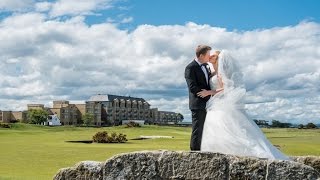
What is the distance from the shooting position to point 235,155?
10.1m

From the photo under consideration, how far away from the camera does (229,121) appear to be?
1103 cm

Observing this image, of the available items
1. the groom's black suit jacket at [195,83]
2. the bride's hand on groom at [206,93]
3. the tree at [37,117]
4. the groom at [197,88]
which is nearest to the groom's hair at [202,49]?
the groom at [197,88]

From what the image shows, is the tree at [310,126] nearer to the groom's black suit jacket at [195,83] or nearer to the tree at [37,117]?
the tree at [37,117]

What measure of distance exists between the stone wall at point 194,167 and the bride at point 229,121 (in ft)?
2.61

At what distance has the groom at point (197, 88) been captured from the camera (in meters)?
11.4

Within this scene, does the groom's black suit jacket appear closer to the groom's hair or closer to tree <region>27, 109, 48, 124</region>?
the groom's hair

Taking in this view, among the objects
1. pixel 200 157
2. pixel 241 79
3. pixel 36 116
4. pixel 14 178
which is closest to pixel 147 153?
pixel 200 157

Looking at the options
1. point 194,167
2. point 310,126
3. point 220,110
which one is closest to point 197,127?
point 220,110

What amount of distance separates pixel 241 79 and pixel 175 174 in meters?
2.59

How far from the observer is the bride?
35.2ft

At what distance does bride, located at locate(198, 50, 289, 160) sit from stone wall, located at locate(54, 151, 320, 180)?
31.4 inches

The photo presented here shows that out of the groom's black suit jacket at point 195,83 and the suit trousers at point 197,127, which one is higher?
the groom's black suit jacket at point 195,83

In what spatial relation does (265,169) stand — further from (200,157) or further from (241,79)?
(241,79)

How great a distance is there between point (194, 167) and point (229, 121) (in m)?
1.48
